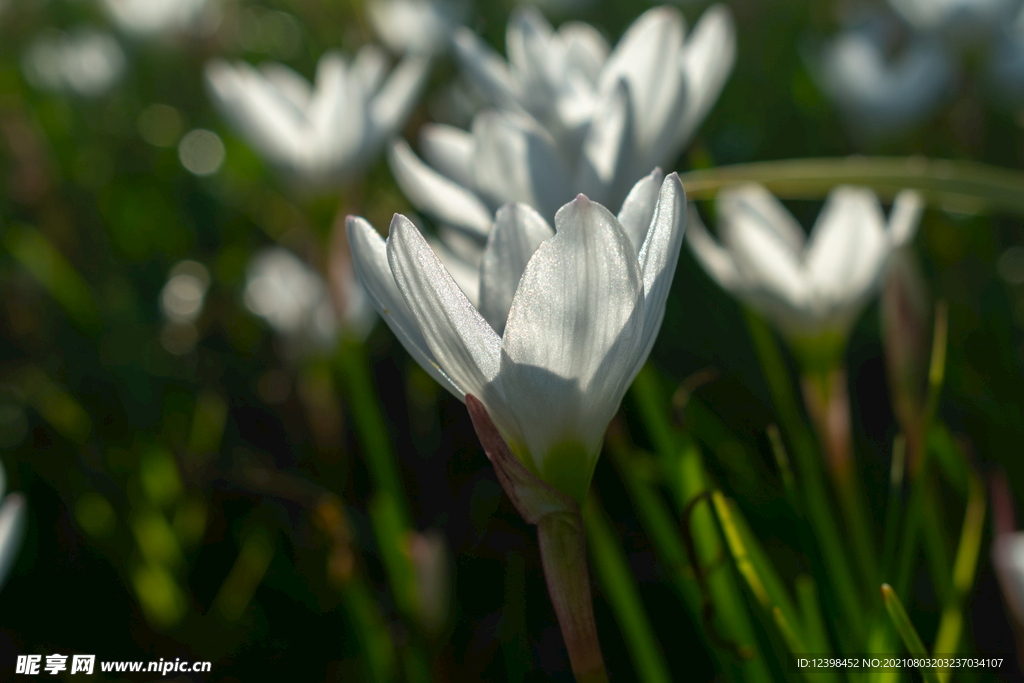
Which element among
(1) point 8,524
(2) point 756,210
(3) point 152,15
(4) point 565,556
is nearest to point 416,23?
(3) point 152,15

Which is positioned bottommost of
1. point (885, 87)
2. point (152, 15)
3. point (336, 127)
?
point (336, 127)

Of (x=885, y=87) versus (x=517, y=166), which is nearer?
(x=517, y=166)

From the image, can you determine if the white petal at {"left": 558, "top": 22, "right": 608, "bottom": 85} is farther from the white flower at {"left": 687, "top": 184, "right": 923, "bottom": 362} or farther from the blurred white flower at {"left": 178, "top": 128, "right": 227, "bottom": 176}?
the blurred white flower at {"left": 178, "top": 128, "right": 227, "bottom": 176}

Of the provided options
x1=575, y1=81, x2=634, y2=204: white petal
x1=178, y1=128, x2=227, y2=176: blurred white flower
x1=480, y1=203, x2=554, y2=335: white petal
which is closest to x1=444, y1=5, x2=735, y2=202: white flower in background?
x1=575, y1=81, x2=634, y2=204: white petal

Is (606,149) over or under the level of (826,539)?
over

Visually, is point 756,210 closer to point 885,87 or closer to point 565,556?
point 565,556

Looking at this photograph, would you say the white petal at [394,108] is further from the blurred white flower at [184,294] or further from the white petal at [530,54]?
the blurred white flower at [184,294]
